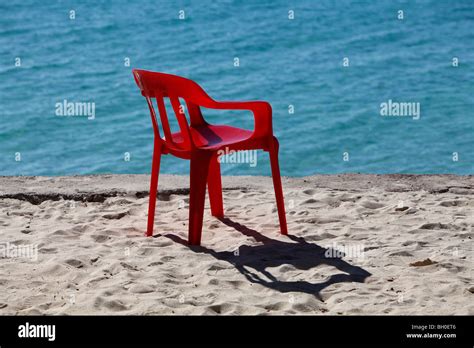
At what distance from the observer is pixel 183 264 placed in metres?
3.82

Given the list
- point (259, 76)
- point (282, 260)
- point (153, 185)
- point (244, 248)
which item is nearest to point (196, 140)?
point (153, 185)

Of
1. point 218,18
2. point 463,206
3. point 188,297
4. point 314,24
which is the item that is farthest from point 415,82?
point 188,297

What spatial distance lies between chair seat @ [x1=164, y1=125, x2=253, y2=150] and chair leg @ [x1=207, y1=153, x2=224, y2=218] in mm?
166

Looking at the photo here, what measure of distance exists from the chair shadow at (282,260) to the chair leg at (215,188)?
1.07 feet

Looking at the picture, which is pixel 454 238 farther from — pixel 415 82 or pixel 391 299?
pixel 415 82

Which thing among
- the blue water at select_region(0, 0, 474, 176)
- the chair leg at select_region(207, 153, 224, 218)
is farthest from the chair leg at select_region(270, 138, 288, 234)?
the blue water at select_region(0, 0, 474, 176)

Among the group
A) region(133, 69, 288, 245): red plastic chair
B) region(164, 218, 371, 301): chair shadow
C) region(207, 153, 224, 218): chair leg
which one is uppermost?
region(133, 69, 288, 245): red plastic chair

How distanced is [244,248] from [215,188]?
0.62 meters

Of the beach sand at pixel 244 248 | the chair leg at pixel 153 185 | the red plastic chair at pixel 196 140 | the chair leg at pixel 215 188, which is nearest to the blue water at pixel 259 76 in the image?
the beach sand at pixel 244 248

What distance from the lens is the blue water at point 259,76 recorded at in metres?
9.37

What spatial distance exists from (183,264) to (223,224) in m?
0.76

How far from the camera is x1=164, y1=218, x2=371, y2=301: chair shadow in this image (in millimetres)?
3553

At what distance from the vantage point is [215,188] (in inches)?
182

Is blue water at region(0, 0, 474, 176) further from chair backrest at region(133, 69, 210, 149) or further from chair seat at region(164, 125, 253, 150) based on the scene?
chair backrest at region(133, 69, 210, 149)
